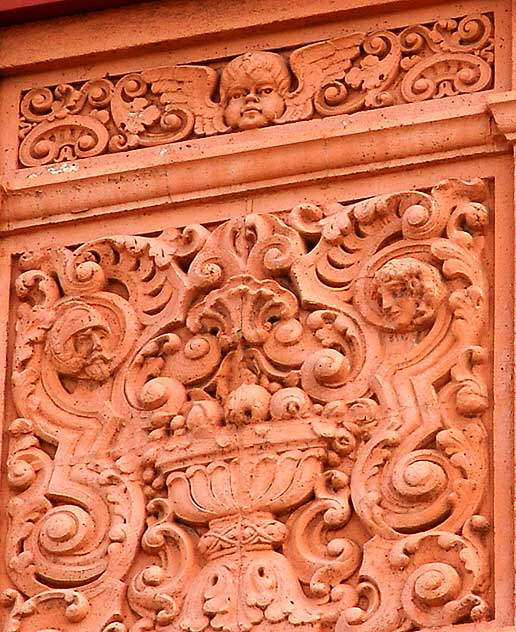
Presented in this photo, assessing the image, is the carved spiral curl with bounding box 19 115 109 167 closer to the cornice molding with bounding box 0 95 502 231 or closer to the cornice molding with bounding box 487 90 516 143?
the cornice molding with bounding box 0 95 502 231

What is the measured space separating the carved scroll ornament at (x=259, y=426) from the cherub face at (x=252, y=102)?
39 cm

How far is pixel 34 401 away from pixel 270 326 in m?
0.80

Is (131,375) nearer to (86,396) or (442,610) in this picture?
(86,396)

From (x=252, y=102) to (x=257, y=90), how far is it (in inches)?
2.3

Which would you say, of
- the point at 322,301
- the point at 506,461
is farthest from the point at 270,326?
the point at 506,461

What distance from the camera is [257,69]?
1228cm

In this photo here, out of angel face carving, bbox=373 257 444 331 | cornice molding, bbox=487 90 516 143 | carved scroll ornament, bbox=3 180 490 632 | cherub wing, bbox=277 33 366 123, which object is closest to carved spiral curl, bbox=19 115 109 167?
carved scroll ornament, bbox=3 180 490 632

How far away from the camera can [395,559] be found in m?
11.2

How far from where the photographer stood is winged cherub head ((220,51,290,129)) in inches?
481

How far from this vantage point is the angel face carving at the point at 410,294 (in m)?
11.6

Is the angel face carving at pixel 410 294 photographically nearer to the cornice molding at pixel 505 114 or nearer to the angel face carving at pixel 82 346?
the cornice molding at pixel 505 114

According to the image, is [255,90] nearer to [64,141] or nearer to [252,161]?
[252,161]

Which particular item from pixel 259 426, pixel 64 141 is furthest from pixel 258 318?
pixel 64 141

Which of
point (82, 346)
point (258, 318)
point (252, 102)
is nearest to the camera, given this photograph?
→ point (258, 318)
